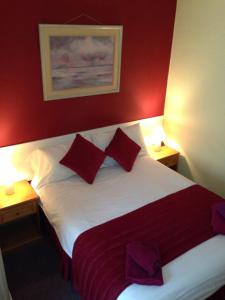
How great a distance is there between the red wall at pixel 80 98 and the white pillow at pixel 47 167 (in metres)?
0.20

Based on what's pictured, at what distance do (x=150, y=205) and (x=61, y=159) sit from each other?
97 cm

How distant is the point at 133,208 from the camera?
2277mm

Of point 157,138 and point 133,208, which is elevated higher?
point 157,138

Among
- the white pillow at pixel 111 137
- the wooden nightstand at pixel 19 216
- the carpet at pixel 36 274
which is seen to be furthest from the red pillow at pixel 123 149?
the carpet at pixel 36 274

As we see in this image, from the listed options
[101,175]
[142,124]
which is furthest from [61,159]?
[142,124]

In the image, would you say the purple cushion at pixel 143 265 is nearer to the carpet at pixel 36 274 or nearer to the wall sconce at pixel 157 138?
the carpet at pixel 36 274

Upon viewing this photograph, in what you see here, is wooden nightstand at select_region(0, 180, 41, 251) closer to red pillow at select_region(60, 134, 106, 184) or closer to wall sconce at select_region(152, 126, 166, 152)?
red pillow at select_region(60, 134, 106, 184)

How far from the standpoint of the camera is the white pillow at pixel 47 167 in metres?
2.59

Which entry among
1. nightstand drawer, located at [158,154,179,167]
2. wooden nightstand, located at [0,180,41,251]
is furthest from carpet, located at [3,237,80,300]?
nightstand drawer, located at [158,154,179,167]

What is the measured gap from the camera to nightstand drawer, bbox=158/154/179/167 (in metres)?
3.35

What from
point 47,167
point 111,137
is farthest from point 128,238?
point 111,137

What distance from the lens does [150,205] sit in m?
2.30

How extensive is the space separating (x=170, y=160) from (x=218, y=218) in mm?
1382

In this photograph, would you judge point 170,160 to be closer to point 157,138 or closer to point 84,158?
point 157,138
